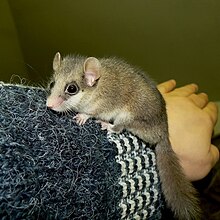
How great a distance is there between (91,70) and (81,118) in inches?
6.8

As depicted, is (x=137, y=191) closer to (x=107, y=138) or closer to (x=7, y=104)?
(x=107, y=138)

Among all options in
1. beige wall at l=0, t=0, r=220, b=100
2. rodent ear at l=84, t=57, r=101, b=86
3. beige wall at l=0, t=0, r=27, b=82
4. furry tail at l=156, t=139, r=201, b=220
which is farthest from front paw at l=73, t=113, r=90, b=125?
beige wall at l=0, t=0, r=27, b=82

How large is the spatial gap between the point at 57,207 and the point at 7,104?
0.28 meters

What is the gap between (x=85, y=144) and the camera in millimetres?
1016

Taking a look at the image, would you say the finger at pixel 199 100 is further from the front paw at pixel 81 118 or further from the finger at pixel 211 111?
the front paw at pixel 81 118

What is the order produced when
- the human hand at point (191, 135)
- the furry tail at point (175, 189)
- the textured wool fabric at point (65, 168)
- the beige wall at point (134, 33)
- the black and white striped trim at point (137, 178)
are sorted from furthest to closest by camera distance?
the beige wall at point (134, 33)
the human hand at point (191, 135)
the furry tail at point (175, 189)
the black and white striped trim at point (137, 178)
the textured wool fabric at point (65, 168)

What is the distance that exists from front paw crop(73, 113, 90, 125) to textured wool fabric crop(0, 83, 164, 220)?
0.03 m

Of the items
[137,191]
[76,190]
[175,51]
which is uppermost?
[76,190]

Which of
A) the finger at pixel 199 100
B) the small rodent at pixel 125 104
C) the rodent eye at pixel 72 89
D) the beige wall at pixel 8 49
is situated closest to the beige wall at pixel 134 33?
the beige wall at pixel 8 49

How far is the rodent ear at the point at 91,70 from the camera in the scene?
4.17 ft

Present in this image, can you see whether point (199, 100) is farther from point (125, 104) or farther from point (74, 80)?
point (74, 80)

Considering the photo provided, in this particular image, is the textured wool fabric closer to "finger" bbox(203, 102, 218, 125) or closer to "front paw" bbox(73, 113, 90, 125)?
"front paw" bbox(73, 113, 90, 125)

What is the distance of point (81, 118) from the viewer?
1208mm

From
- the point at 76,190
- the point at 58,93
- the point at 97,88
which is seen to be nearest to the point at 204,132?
the point at 97,88
